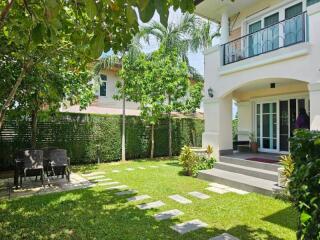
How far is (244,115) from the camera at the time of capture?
15336 mm

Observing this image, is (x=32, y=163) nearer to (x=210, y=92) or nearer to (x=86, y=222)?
(x=86, y=222)

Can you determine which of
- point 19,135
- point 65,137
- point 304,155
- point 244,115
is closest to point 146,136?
point 65,137

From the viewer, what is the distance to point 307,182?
2.95 metres

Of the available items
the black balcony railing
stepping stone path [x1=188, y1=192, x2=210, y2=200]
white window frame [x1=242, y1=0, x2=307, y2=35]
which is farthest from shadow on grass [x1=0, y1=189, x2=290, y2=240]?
white window frame [x1=242, y1=0, x2=307, y2=35]

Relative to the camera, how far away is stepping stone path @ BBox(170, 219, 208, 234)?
563 centimetres

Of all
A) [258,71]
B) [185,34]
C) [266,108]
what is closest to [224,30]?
[258,71]

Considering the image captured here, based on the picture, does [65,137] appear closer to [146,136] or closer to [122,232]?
[146,136]

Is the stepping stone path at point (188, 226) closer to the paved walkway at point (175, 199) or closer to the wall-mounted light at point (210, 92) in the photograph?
the paved walkway at point (175, 199)

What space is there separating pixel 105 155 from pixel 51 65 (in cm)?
779

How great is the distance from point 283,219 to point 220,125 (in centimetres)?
686

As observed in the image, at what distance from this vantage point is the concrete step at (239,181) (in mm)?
8516

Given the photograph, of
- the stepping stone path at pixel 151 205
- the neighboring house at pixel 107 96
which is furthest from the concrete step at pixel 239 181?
the neighboring house at pixel 107 96

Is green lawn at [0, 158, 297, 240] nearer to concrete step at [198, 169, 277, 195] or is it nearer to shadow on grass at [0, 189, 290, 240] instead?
shadow on grass at [0, 189, 290, 240]

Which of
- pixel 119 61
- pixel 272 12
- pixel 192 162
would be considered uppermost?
pixel 272 12
